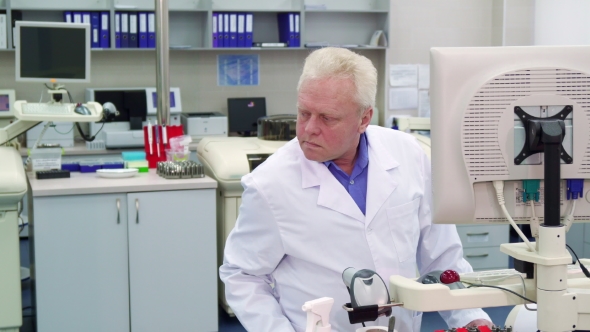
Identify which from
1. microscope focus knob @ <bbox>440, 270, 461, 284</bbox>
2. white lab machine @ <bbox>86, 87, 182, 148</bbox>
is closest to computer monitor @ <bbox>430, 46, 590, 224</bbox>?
microscope focus knob @ <bbox>440, 270, 461, 284</bbox>

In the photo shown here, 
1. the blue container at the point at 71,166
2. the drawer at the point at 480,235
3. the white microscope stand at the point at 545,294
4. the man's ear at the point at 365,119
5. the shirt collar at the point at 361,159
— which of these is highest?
the man's ear at the point at 365,119

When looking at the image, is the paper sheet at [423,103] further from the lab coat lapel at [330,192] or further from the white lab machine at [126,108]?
the lab coat lapel at [330,192]

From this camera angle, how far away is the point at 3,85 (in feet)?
17.1

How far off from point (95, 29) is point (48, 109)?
6.30 feet

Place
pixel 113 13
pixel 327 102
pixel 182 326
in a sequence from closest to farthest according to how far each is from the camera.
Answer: pixel 327 102, pixel 182 326, pixel 113 13

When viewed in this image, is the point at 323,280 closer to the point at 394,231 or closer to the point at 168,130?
the point at 394,231

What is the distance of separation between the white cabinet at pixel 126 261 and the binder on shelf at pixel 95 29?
2.30 meters

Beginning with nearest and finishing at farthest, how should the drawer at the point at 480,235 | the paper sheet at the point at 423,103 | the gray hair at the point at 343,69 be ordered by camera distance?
the gray hair at the point at 343,69 < the drawer at the point at 480,235 < the paper sheet at the point at 423,103

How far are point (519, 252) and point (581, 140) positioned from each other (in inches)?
8.7

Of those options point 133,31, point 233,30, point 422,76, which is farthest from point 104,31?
point 422,76

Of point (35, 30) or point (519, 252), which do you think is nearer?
point (519, 252)

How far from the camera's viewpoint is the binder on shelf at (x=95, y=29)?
16.6 ft

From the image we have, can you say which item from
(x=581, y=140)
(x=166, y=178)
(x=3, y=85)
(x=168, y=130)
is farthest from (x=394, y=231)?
(x=3, y=85)

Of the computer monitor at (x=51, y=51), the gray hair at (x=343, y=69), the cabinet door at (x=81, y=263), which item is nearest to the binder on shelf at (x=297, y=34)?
the computer monitor at (x=51, y=51)
